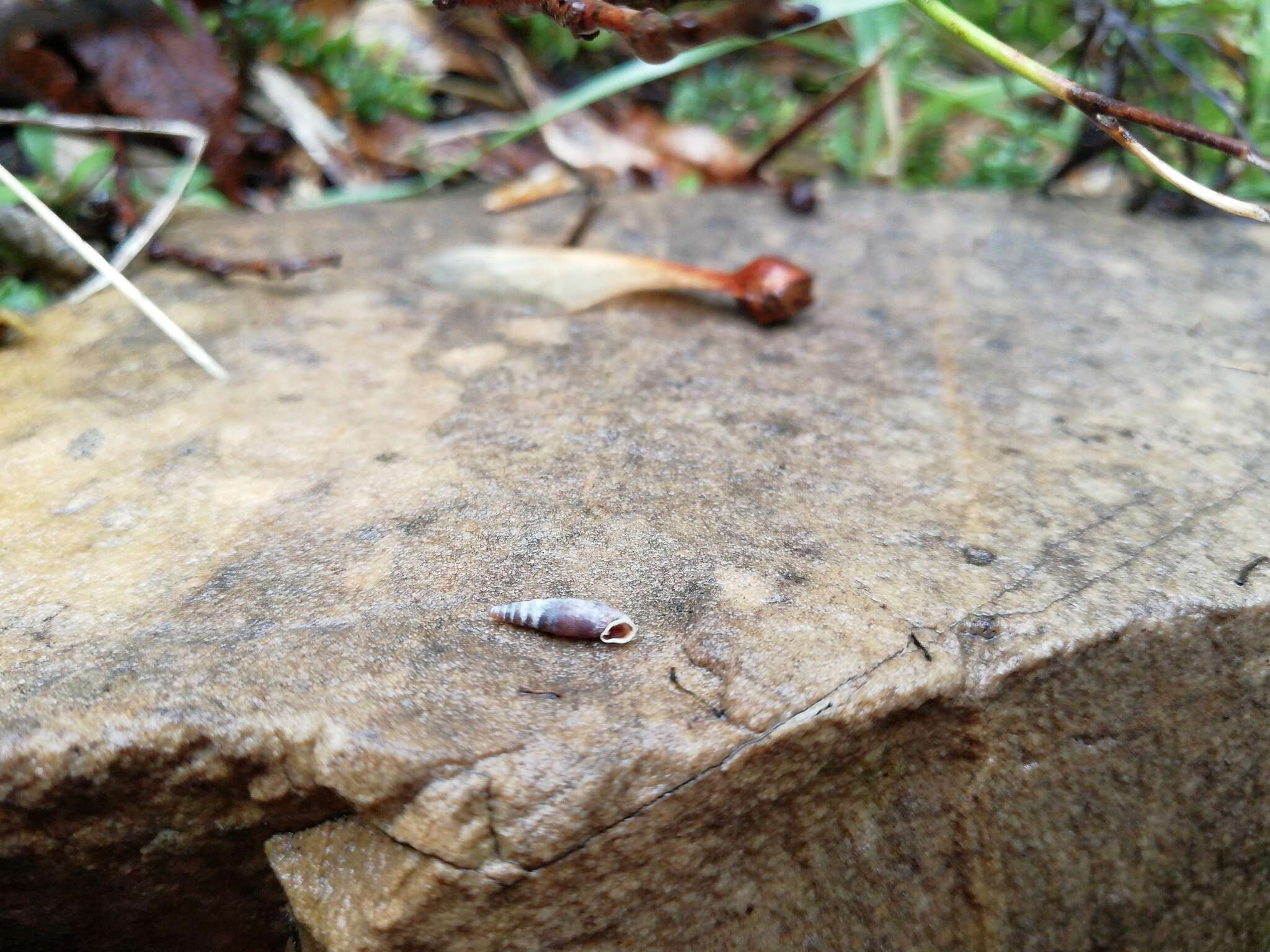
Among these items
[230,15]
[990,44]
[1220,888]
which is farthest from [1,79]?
[1220,888]

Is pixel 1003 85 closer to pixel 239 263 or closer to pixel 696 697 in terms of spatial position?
pixel 239 263

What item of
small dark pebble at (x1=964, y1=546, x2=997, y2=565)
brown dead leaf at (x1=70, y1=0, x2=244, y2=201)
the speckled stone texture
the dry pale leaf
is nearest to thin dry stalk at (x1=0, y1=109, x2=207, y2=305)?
brown dead leaf at (x1=70, y1=0, x2=244, y2=201)

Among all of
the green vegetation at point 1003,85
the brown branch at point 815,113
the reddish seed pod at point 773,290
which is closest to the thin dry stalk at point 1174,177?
the reddish seed pod at point 773,290

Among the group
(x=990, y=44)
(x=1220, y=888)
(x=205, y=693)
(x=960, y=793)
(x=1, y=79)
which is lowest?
(x=1220, y=888)

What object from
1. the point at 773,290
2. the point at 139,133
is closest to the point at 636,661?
the point at 773,290

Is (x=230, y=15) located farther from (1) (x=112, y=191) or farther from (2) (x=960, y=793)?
(2) (x=960, y=793)

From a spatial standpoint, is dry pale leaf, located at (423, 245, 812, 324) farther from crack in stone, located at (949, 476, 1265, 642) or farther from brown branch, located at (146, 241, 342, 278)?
crack in stone, located at (949, 476, 1265, 642)

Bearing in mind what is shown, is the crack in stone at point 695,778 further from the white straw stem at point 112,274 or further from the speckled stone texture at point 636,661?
the white straw stem at point 112,274
